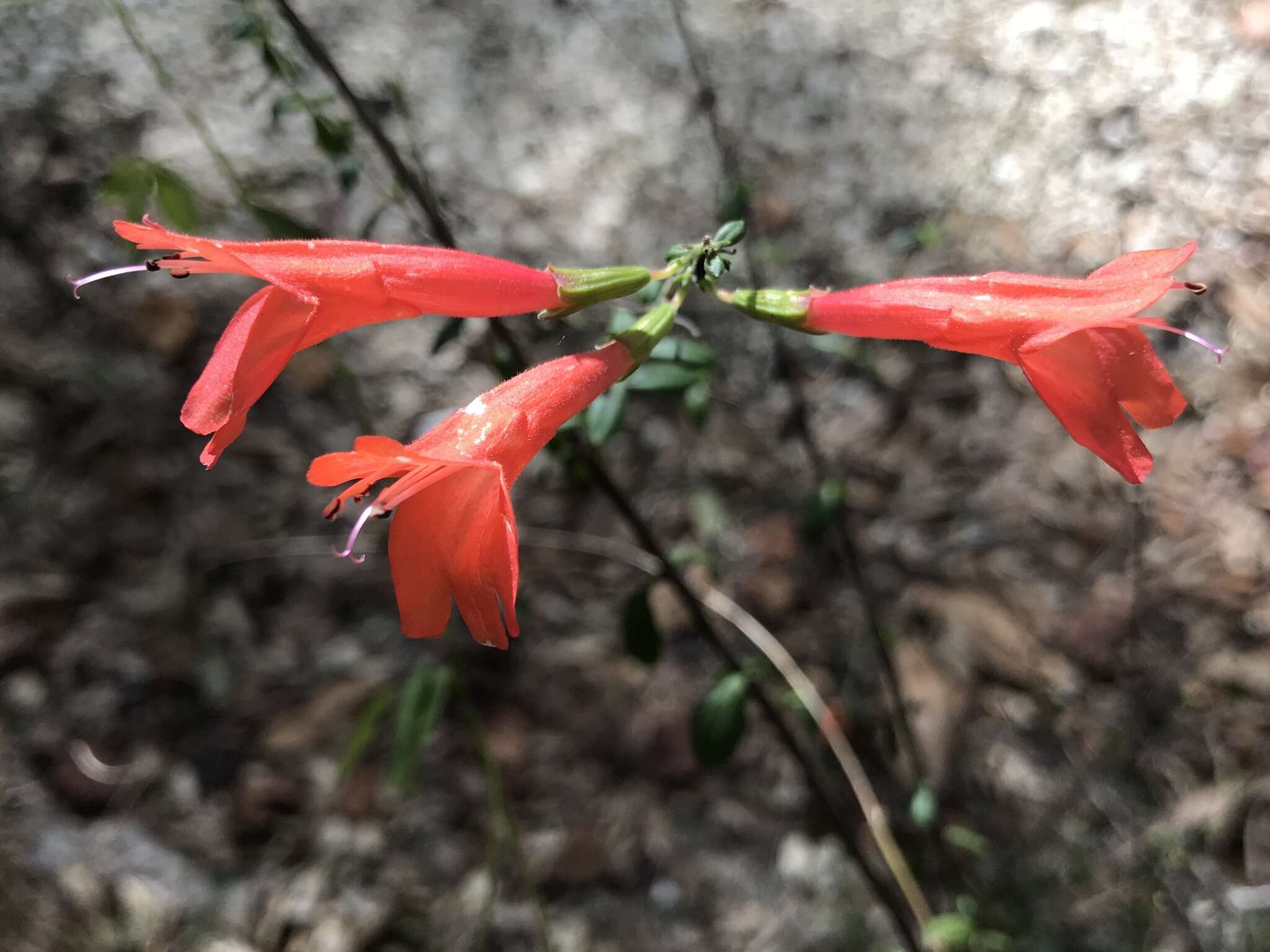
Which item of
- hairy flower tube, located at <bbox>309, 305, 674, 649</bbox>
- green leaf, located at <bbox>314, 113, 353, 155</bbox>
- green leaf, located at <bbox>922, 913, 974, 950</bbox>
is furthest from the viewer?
green leaf, located at <bbox>922, 913, 974, 950</bbox>

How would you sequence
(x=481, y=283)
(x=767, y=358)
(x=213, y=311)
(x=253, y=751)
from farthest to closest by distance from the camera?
(x=767, y=358), (x=213, y=311), (x=253, y=751), (x=481, y=283)

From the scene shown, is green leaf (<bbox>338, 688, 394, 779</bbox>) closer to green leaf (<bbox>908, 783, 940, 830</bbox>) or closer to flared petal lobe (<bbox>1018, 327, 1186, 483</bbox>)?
green leaf (<bbox>908, 783, 940, 830</bbox>)

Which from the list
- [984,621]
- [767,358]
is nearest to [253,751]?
[767,358]

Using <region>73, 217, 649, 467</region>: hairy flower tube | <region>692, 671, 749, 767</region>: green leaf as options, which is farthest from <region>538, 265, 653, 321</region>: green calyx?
<region>692, 671, 749, 767</region>: green leaf

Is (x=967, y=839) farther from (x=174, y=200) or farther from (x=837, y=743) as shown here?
(x=174, y=200)

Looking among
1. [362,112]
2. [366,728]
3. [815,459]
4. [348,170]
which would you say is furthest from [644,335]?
[366,728]

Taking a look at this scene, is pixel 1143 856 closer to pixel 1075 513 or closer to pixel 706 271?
pixel 1075 513
